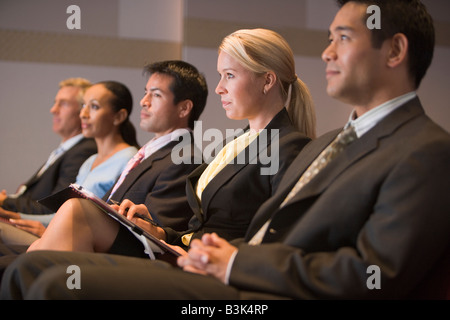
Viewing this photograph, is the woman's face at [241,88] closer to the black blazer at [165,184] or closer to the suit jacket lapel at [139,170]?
the black blazer at [165,184]

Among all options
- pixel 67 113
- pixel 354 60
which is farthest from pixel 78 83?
pixel 354 60

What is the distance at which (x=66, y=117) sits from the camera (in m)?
4.31

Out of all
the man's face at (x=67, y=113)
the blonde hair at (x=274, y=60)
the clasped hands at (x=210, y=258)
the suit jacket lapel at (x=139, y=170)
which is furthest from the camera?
the man's face at (x=67, y=113)

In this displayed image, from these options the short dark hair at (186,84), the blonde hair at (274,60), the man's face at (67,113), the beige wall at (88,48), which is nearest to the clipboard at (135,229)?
the blonde hair at (274,60)

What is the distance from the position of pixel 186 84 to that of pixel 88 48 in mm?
2124

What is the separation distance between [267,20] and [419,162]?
2.91 m

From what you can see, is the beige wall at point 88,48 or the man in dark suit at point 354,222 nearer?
the man in dark suit at point 354,222

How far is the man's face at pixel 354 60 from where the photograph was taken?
1.47 m

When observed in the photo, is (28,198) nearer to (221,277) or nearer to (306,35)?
(306,35)

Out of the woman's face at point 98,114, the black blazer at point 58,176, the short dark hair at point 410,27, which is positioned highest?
the short dark hair at point 410,27

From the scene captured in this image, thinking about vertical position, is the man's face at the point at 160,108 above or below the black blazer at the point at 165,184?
above

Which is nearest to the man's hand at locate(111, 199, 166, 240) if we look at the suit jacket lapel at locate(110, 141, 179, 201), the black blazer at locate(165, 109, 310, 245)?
the black blazer at locate(165, 109, 310, 245)

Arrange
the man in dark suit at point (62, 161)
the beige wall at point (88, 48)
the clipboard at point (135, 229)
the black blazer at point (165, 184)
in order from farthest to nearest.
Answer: the beige wall at point (88, 48) → the man in dark suit at point (62, 161) → the black blazer at point (165, 184) → the clipboard at point (135, 229)
